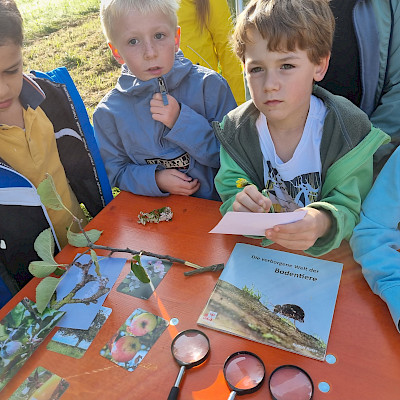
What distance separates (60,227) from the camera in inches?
62.8

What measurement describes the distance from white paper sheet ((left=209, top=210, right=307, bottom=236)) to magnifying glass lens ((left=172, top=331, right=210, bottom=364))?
27cm

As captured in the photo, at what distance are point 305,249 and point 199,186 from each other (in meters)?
0.64

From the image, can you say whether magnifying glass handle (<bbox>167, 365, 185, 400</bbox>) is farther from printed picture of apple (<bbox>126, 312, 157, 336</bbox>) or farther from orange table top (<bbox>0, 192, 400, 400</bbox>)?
printed picture of apple (<bbox>126, 312, 157, 336</bbox>)

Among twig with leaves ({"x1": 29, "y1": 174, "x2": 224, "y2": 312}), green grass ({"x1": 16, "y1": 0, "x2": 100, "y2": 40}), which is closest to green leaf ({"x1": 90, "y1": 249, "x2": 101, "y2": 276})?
twig with leaves ({"x1": 29, "y1": 174, "x2": 224, "y2": 312})

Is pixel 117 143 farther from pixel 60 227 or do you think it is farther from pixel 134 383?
pixel 134 383

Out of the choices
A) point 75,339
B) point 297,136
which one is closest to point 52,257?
point 75,339

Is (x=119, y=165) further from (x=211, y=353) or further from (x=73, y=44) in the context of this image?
(x=73, y=44)

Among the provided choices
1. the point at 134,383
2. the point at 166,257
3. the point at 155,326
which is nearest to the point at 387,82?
the point at 166,257

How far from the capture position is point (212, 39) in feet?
8.06

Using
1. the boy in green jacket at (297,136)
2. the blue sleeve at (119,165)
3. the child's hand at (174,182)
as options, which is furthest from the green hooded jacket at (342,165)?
the blue sleeve at (119,165)

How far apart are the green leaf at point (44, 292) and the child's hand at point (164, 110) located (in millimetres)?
709

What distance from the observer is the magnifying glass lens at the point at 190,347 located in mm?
899

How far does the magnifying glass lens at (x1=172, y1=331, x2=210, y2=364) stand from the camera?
90cm

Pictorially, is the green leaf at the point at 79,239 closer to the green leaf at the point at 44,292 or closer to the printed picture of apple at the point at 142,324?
the green leaf at the point at 44,292
